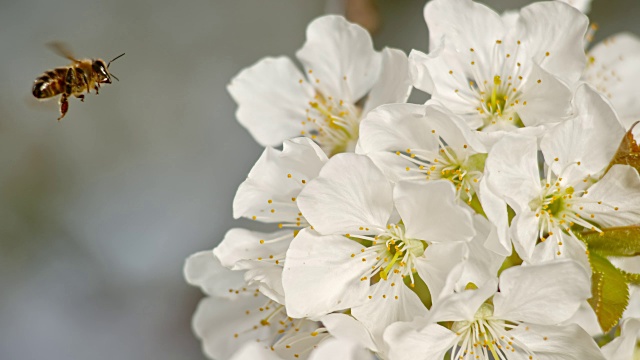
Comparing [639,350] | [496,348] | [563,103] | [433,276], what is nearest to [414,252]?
[433,276]

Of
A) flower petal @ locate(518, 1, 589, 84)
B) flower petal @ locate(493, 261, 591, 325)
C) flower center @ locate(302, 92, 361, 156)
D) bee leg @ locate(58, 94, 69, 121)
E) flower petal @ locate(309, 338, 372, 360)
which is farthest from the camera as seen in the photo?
flower center @ locate(302, 92, 361, 156)

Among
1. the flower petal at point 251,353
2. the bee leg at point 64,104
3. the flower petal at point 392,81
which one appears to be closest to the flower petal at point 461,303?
the flower petal at point 251,353

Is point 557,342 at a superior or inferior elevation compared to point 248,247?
inferior

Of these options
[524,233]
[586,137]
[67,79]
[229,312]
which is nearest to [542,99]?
[586,137]

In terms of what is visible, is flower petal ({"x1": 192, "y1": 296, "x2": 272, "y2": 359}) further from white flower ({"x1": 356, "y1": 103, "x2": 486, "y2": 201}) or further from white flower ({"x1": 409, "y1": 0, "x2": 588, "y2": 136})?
white flower ({"x1": 409, "y1": 0, "x2": 588, "y2": 136})

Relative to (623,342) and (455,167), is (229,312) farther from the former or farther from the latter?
(623,342)

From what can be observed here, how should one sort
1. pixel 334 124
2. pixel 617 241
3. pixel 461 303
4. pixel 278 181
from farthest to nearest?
1. pixel 334 124
2. pixel 278 181
3. pixel 617 241
4. pixel 461 303

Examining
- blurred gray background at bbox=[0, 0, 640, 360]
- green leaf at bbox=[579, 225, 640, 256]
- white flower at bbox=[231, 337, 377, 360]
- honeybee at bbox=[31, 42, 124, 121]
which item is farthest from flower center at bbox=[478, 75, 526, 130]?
blurred gray background at bbox=[0, 0, 640, 360]

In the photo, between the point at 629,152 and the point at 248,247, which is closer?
the point at 629,152
